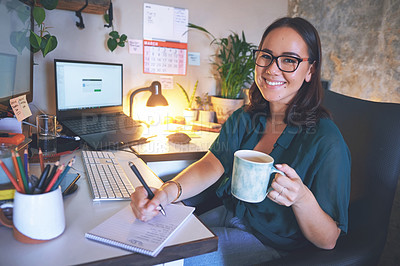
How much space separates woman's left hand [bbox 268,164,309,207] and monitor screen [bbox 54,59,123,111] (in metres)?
1.16

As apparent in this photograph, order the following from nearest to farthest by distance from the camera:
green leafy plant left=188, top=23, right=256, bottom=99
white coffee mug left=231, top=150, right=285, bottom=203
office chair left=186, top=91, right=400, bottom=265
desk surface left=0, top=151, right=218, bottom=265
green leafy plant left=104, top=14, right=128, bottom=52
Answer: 1. desk surface left=0, top=151, right=218, bottom=265
2. white coffee mug left=231, top=150, right=285, bottom=203
3. office chair left=186, top=91, right=400, bottom=265
4. green leafy plant left=104, top=14, right=128, bottom=52
5. green leafy plant left=188, top=23, right=256, bottom=99

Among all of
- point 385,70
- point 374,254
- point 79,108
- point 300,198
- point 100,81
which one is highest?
point 385,70

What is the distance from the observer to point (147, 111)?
6.41 ft

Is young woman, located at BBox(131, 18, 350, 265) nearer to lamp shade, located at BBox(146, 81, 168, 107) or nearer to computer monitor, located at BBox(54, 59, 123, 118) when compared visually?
lamp shade, located at BBox(146, 81, 168, 107)

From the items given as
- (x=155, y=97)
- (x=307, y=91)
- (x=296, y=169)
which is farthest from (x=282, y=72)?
(x=155, y=97)

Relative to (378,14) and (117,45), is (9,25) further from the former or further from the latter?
(378,14)

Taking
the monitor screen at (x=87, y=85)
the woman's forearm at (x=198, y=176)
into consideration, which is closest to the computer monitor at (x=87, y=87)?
the monitor screen at (x=87, y=85)

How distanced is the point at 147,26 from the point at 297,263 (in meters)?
1.57

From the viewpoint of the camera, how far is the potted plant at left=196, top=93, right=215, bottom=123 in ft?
6.49

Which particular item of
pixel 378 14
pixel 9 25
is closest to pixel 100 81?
pixel 9 25

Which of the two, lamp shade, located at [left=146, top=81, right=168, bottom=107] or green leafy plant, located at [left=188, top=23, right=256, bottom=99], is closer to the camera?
lamp shade, located at [left=146, top=81, right=168, bottom=107]

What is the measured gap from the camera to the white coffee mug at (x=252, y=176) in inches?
27.5

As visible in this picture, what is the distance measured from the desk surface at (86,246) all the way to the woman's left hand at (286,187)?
0.64ft

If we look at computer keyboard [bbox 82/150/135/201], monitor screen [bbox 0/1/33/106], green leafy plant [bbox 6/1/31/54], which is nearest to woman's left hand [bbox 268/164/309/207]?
computer keyboard [bbox 82/150/135/201]
